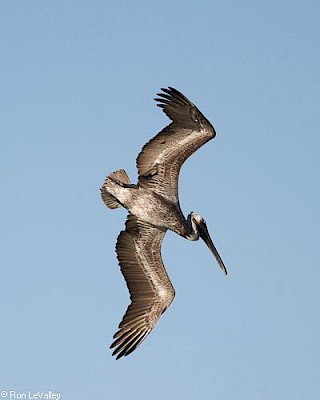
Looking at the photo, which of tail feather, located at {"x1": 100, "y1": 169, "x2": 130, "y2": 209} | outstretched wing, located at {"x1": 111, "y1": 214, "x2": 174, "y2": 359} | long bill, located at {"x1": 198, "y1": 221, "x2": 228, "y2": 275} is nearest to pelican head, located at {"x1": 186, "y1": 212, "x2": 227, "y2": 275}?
long bill, located at {"x1": 198, "y1": 221, "x2": 228, "y2": 275}

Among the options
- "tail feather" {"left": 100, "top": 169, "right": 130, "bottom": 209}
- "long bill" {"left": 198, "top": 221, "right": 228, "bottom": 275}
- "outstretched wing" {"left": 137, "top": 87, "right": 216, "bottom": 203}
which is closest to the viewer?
"outstretched wing" {"left": 137, "top": 87, "right": 216, "bottom": 203}

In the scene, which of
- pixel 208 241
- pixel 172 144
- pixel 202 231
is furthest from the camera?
pixel 208 241

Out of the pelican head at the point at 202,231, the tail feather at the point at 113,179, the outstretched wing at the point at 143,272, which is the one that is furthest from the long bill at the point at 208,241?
the tail feather at the point at 113,179

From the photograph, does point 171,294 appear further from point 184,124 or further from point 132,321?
point 184,124

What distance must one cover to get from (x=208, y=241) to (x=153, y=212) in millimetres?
1807

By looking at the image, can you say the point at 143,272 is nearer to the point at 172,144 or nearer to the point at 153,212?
the point at 153,212

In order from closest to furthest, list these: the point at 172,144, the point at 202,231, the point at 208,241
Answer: the point at 172,144
the point at 202,231
the point at 208,241

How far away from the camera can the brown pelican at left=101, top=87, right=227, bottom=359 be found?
124 ft

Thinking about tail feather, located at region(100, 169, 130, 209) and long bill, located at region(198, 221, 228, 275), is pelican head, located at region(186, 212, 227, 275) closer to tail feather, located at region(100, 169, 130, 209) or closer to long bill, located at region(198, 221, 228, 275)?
long bill, located at region(198, 221, 228, 275)

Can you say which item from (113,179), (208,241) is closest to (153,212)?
(113,179)

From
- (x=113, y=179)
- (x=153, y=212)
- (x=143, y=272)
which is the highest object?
(x=113, y=179)

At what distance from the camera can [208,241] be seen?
129 ft

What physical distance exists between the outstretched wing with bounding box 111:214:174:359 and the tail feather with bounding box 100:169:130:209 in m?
0.46

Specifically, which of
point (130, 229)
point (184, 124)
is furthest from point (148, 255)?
point (184, 124)
